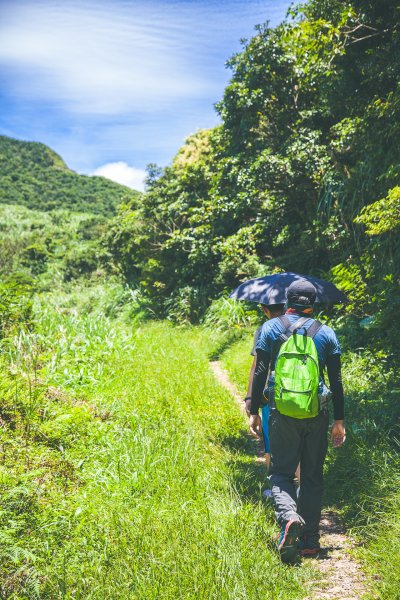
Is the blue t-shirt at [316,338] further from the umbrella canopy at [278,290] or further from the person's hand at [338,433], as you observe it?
the umbrella canopy at [278,290]

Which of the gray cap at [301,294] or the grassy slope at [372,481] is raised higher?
the gray cap at [301,294]

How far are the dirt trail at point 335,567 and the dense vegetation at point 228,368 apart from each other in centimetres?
9

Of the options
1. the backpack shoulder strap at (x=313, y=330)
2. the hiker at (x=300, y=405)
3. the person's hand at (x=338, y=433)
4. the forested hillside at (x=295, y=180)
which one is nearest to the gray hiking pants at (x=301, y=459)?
the hiker at (x=300, y=405)

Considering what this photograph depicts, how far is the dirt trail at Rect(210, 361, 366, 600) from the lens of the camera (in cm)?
283

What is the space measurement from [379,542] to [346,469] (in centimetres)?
117

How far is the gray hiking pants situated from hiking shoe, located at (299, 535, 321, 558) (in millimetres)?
39

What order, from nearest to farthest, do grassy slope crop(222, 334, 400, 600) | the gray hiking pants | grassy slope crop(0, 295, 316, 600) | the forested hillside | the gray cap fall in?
1. grassy slope crop(0, 295, 316, 600)
2. grassy slope crop(222, 334, 400, 600)
3. the gray hiking pants
4. the gray cap
5. the forested hillside

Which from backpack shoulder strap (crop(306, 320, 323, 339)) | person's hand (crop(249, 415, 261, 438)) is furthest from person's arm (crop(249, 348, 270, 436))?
backpack shoulder strap (crop(306, 320, 323, 339))

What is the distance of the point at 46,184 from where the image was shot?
67.1m

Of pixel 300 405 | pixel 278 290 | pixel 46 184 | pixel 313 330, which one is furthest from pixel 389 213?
pixel 46 184

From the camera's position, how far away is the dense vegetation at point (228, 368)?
9.66ft

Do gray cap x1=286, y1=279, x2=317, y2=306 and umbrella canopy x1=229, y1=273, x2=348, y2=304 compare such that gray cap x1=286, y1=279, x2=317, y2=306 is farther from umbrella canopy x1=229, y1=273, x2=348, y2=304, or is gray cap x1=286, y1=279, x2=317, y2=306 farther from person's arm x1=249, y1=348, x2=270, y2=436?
umbrella canopy x1=229, y1=273, x2=348, y2=304

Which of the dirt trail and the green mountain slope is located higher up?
the green mountain slope

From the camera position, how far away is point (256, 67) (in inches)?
477
